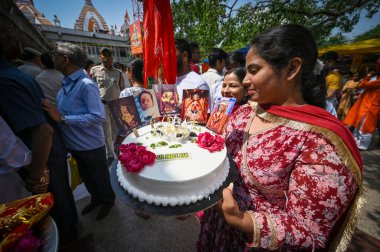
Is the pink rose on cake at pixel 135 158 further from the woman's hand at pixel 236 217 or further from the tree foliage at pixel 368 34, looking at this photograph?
the tree foliage at pixel 368 34

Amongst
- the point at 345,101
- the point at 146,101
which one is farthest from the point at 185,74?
the point at 345,101

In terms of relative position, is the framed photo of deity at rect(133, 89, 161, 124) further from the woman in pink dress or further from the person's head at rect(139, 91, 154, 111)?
the woman in pink dress

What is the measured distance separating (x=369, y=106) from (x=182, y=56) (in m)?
5.25

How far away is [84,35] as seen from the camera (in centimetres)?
2716

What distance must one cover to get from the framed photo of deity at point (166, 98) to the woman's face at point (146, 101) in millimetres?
71

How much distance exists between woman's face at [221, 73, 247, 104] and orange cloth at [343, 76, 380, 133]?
4.66 meters

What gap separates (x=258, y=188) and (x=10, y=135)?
1892mm

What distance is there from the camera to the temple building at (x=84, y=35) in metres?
24.0

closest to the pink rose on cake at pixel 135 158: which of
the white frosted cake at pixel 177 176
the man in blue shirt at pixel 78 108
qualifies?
the white frosted cake at pixel 177 176

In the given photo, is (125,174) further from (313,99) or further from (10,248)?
(313,99)

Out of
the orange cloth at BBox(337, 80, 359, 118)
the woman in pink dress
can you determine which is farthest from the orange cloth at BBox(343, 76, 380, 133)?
the woman in pink dress

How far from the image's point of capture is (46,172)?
1.78 metres

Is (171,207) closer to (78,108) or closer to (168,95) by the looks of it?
(168,95)

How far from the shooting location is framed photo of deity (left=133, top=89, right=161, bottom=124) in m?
1.23
